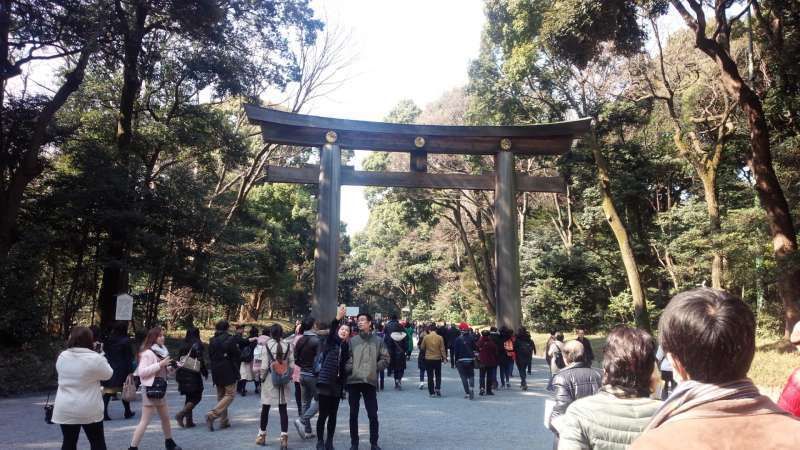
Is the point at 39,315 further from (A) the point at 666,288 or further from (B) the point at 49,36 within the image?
(A) the point at 666,288

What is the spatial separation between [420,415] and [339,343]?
9.28 ft

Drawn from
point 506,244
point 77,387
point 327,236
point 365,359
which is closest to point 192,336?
point 365,359

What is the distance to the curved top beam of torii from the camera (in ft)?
47.0

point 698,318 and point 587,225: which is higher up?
point 587,225

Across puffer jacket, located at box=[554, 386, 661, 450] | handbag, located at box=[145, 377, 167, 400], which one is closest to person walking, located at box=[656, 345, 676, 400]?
puffer jacket, located at box=[554, 386, 661, 450]

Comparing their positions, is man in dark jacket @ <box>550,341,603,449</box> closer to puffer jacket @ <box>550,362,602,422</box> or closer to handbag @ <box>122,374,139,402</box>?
puffer jacket @ <box>550,362,602,422</box>

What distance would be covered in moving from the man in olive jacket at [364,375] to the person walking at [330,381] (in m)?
0.09

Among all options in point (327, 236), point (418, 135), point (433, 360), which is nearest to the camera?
point (433, 360)

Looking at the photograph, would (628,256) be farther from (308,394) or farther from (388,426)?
(308,394)

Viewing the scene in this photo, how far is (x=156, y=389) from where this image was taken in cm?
566

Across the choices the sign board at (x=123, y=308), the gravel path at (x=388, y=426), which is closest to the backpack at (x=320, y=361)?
the gravel path at (x=388, y=426)

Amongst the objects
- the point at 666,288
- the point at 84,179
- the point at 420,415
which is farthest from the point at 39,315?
the point at 666,288

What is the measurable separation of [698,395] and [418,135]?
14.0 m

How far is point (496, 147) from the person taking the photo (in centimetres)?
1555
